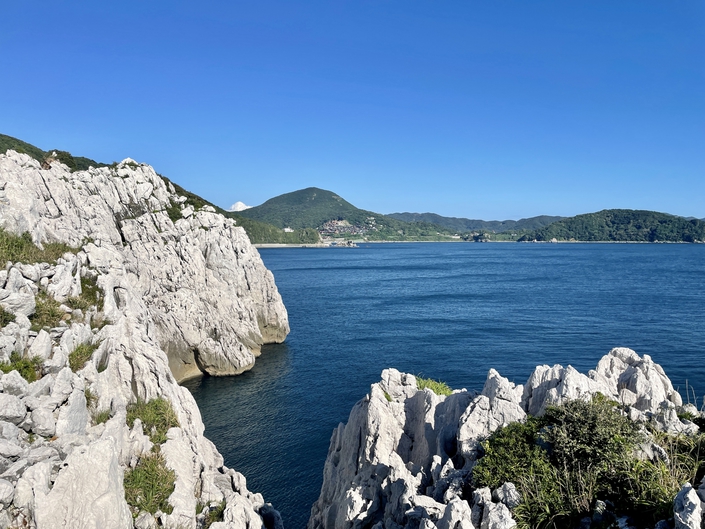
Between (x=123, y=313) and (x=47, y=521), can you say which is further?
(x=123, y=313)

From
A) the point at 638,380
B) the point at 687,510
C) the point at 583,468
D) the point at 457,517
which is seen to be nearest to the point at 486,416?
the point at 583,468

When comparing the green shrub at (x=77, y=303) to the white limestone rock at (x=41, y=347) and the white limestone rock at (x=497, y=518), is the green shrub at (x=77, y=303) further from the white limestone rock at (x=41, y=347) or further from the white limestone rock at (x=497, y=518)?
the white limestone rock at (x=497, y=518)

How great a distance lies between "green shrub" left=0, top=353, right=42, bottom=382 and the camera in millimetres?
19547

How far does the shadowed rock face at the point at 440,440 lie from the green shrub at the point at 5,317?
722 inches

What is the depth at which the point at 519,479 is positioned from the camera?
46.3 ft

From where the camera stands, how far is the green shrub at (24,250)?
2616 cm

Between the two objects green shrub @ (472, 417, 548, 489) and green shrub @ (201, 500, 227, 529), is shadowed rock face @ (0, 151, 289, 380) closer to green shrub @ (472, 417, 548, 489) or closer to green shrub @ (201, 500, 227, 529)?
green shrub @ (201, 500, 227, 529)

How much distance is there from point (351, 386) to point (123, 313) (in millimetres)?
29644

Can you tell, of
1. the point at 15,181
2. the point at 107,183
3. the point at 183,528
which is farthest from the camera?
the point at 107,183

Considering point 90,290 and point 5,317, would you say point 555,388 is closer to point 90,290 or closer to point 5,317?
point 5,317

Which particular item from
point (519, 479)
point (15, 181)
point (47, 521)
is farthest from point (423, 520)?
point (15, 181)

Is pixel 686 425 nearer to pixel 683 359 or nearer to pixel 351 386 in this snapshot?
pixel 351 386

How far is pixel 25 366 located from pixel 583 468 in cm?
2362

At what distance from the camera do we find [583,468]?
46.3ft
